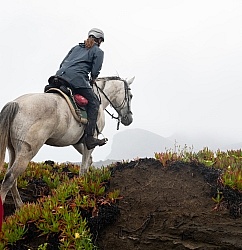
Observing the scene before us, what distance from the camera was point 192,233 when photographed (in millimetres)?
5875

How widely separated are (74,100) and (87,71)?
1.05 m

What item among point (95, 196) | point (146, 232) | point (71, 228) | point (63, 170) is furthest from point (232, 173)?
point (63, 170)

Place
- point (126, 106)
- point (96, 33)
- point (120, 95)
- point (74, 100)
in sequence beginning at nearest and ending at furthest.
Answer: point (74, 100)
point (96, 33)
point (120, 95)
point (126, 106)

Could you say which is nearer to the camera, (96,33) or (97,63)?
(97,63)

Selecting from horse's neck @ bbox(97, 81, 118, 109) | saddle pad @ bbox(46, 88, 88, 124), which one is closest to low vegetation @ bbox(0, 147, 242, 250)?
saddle pad @ bbox(46, 88, 88, 124)

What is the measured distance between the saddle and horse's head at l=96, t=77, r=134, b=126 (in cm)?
161

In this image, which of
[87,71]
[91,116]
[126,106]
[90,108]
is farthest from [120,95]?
[91,116]

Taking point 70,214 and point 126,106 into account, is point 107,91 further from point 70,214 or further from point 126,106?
point 70,214

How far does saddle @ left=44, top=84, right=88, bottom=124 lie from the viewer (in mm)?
8078

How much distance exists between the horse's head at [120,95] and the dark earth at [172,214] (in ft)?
10.3

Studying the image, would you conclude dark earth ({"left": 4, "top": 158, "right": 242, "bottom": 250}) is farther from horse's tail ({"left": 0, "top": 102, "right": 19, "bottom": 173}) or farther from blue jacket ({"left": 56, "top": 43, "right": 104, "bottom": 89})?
blue jacket ({"left": 56, "top": 43, "right": 104, "bottom": 89})

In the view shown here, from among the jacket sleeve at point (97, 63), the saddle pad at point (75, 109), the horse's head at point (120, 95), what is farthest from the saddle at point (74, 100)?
the horse's head at point (120, 95)

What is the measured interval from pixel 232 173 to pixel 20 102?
14.7ft

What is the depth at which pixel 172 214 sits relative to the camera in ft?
20.8
